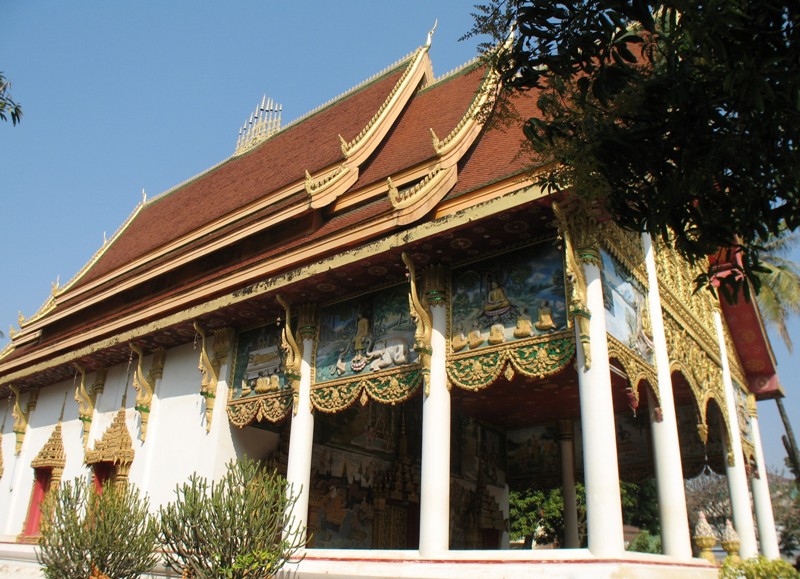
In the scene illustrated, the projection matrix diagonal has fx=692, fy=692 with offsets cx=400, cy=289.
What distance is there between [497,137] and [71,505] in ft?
23.2

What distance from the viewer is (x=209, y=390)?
999 centimetres

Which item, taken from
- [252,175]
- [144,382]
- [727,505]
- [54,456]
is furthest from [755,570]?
[727,505]

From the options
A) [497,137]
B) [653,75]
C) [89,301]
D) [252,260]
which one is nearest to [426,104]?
[497,137]

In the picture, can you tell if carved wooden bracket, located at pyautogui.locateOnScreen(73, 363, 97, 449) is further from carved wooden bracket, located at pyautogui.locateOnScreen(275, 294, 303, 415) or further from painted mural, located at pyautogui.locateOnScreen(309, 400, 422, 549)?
carved wooden bracket, located at pyautogui.locateOnScreen(275, 294, 303, 415)

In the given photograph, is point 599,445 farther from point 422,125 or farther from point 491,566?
point 422,125

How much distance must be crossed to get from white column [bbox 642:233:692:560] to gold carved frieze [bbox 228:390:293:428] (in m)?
4.57

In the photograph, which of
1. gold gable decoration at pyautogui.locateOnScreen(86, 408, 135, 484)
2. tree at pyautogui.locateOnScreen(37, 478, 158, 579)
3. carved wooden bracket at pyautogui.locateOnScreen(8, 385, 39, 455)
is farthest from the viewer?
carved wooden bracket at pyautogui.locateOnScreen(8, 385, 39, 455)

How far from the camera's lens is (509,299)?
7395 mm

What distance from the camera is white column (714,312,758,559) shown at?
10883 millimetres

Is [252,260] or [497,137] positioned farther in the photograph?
[252,260]

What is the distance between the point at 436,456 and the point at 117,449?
590 centimetres

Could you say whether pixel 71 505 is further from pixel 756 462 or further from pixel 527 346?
pixel 756 462

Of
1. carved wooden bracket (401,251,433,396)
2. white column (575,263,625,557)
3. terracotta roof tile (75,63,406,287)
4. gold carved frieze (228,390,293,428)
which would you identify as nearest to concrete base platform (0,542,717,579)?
white column (575,263,625,557)

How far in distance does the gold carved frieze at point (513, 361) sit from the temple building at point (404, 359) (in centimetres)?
2
